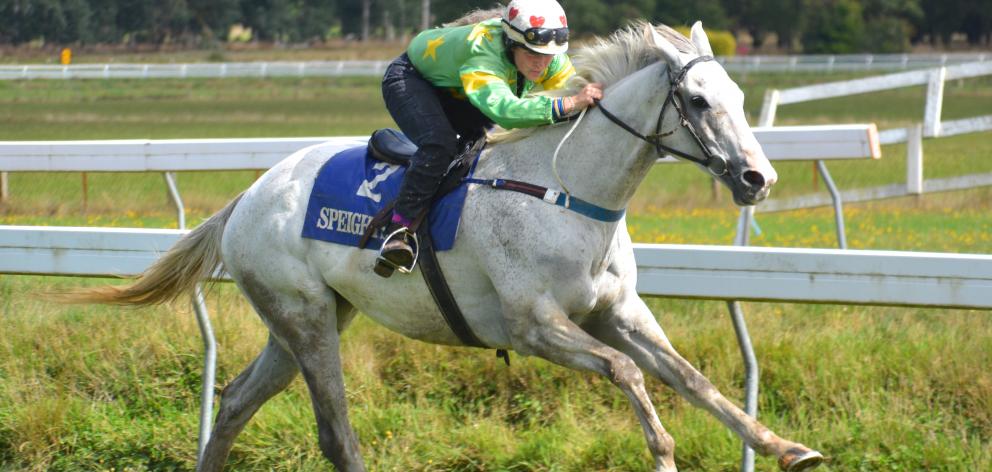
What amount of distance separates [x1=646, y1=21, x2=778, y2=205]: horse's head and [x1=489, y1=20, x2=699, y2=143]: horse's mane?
15 centimetres

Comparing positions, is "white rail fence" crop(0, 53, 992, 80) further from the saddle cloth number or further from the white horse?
the saddle cloth number

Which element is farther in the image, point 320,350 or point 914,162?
point 914,162

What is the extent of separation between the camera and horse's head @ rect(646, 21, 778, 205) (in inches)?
171

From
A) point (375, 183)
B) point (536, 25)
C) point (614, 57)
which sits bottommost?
point (375, 183)

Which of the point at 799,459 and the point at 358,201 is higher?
the point at 358,201

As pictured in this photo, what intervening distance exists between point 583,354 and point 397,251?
0.81m

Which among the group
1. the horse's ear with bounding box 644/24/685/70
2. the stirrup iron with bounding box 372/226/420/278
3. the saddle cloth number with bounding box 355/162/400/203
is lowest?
the stirrup iron with bounding box 372/226/420/278

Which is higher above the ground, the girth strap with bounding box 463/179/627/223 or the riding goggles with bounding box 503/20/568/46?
the riding goggles with bounding box 503/20/568/46

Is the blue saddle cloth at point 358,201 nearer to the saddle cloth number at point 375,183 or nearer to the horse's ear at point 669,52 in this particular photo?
the saddle cloth number at point 375,183

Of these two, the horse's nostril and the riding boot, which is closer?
the horse's nostril

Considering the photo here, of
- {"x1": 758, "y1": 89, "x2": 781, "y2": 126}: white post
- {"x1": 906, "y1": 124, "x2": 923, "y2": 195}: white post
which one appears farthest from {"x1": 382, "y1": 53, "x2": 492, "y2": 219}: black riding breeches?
{"x1": 906, "y1": 124, "x2": 923, "y2": 195}: white post

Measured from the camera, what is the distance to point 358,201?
5.24 m

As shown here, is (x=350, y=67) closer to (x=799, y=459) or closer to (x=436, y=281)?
(x=436, y=281)

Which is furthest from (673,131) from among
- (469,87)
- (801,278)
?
(801,278)
